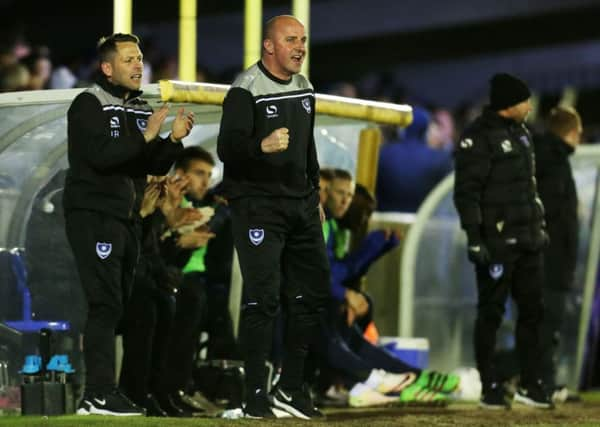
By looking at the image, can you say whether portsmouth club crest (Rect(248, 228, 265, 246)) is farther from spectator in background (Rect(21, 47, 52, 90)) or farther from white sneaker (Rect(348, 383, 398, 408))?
spectator in background (Rect(21, 47, 52, 90))

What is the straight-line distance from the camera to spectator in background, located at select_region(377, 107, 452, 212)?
44.8ft

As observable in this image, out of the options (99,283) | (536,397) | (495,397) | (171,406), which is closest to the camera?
(99,283)

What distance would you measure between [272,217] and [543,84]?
19094 millimetres

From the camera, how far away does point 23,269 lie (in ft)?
31.1

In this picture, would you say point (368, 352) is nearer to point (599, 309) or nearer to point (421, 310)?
point (421, 310)

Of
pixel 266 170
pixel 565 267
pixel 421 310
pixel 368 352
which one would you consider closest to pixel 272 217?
pixel 266 170

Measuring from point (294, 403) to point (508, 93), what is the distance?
8.53 ft

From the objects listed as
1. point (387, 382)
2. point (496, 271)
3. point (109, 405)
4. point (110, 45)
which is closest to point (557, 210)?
point (496, 271)

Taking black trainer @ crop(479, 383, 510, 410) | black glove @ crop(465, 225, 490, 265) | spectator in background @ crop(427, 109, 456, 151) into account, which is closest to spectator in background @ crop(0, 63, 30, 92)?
black glove @ crop(465, 225, 490, 265)

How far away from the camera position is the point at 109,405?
8281mm

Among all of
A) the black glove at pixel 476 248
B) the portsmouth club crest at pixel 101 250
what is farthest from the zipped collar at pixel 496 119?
the portsmouth club crest at pixel 101 250

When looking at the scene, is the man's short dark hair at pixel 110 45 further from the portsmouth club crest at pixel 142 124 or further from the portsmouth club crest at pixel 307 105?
the portsmouth club crest at pixel 307 105

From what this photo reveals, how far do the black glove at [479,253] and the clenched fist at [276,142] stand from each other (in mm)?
2310

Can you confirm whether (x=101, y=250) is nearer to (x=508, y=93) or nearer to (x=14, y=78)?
(x=508, y=93)
